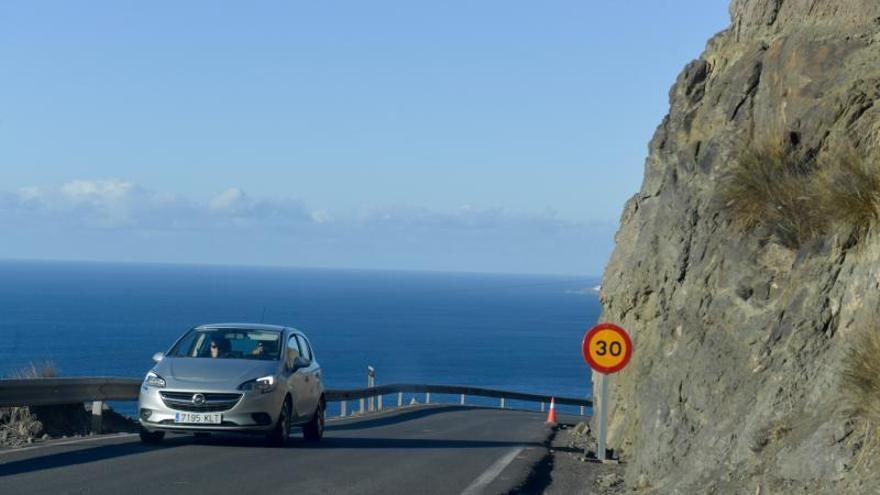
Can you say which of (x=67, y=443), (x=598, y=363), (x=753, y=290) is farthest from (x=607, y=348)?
(x=67, y=443)

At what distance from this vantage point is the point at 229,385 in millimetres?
15117

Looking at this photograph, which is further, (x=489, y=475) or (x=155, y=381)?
(x=155, y=381)

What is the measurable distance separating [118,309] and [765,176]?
562ft

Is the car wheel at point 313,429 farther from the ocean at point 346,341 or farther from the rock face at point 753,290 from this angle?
the ocean at point 346,341

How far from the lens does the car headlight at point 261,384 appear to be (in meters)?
15.2

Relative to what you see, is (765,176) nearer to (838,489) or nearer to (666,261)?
(666,261)

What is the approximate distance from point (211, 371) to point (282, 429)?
4.10ft

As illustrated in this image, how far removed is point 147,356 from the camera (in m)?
95.4

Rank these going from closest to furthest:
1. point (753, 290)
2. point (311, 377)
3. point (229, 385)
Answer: point (753, 290), point (229, 385), point (311, 377)

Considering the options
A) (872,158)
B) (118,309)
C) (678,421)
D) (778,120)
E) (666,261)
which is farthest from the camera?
(118,309)

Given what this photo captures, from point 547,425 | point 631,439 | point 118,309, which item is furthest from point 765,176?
point 118,309

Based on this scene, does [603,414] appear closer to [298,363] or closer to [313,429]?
[298,363]

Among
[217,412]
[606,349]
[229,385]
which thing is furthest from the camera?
[229,385]

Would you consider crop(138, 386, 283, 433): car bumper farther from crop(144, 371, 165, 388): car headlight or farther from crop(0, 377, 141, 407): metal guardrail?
crop(0, 377, 141, 407): metal guardrail
